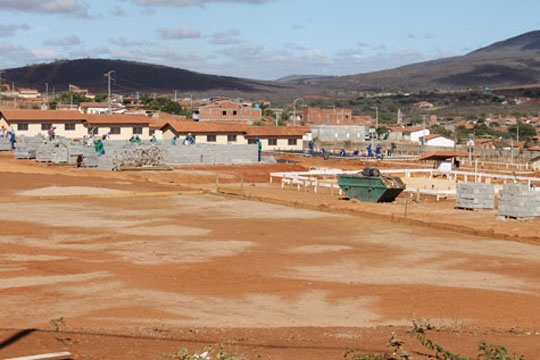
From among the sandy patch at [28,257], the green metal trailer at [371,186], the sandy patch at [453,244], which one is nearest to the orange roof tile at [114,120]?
the green metal trailer at [371,186]

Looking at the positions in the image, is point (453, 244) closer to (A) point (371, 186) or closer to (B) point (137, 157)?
(A) point (371, 186)

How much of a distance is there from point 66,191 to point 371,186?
1255cm

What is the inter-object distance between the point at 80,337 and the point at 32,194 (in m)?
22.9

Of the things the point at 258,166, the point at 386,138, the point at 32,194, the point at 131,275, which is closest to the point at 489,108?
the point at 386,138

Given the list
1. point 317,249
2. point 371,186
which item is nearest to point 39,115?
point 371,186

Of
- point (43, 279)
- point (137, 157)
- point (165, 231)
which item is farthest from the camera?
point (137, 157)

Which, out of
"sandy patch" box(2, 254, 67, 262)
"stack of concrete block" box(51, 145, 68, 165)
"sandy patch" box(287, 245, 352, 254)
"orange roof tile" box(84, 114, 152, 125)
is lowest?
"sandy patch" box(287, 245, 352, 254)

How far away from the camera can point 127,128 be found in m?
74.8

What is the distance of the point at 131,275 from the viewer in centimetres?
1569

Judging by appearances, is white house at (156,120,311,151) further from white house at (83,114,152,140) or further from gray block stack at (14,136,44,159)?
gray block stack at (14,136,44,159)

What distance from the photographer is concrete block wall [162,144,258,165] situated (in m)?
52.1

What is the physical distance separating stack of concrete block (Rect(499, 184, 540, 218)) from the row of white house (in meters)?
46.1

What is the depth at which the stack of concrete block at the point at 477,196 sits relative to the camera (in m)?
28.9

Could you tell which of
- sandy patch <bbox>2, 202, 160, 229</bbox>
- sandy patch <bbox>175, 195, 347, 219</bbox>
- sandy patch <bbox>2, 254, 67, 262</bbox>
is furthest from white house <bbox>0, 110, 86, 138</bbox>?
sandy patch <bbox>2, 254, 67, 262</bbox>
